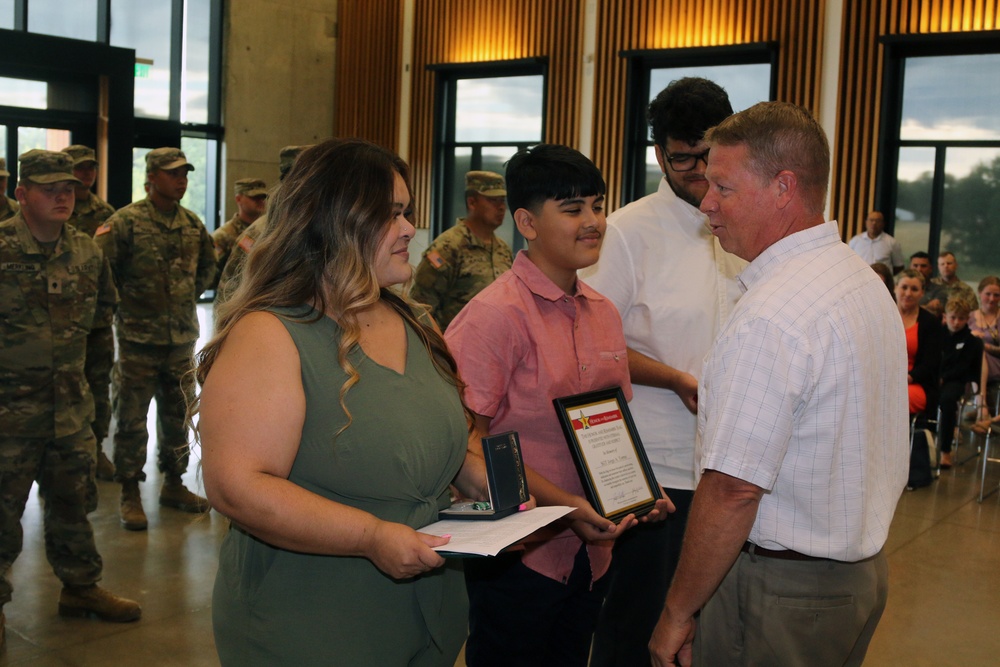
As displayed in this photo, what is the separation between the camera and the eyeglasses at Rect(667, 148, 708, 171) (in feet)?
8.36

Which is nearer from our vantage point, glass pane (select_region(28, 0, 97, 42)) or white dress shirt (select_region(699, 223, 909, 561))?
white dress shirt (select_region(699, 223, 909, 561))

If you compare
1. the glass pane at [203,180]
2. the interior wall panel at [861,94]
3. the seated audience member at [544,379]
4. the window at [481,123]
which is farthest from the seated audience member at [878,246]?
the glass pane at [203,180]

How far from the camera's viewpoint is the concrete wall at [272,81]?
1470 cm

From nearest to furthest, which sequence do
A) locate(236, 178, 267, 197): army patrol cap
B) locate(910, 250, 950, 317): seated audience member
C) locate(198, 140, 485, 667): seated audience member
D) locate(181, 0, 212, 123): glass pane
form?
1. locate(198, 140, 485, 667): seated audience member
2. locate(236, 178, 267, 197): army patrol cap
3. locate(910, 250, 950, 317): seated audience member
4. locate(181, 0, 212, 123): glass pane

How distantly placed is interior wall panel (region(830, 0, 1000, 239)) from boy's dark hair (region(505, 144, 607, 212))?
31.4 ft

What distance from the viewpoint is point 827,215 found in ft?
38.5

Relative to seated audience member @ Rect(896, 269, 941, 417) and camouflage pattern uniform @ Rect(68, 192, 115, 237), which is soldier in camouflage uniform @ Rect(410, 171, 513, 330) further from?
seated audience member @ Rect(896, 269, 941, 417)

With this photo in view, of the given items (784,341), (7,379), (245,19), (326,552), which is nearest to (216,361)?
(326,552)

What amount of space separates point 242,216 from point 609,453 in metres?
5.64

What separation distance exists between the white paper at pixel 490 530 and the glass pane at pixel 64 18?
1296 centimetres

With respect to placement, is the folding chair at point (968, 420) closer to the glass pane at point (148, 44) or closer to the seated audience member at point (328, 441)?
the seated audience member at point (328, 441)

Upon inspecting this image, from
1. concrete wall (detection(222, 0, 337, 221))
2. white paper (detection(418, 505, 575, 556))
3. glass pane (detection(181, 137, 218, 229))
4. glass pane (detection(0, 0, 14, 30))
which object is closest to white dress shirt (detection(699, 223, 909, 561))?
white paper (detection(418, 505, 575, 556))

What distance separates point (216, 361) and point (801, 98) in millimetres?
10989

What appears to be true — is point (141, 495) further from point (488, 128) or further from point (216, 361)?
point (488, 128)
